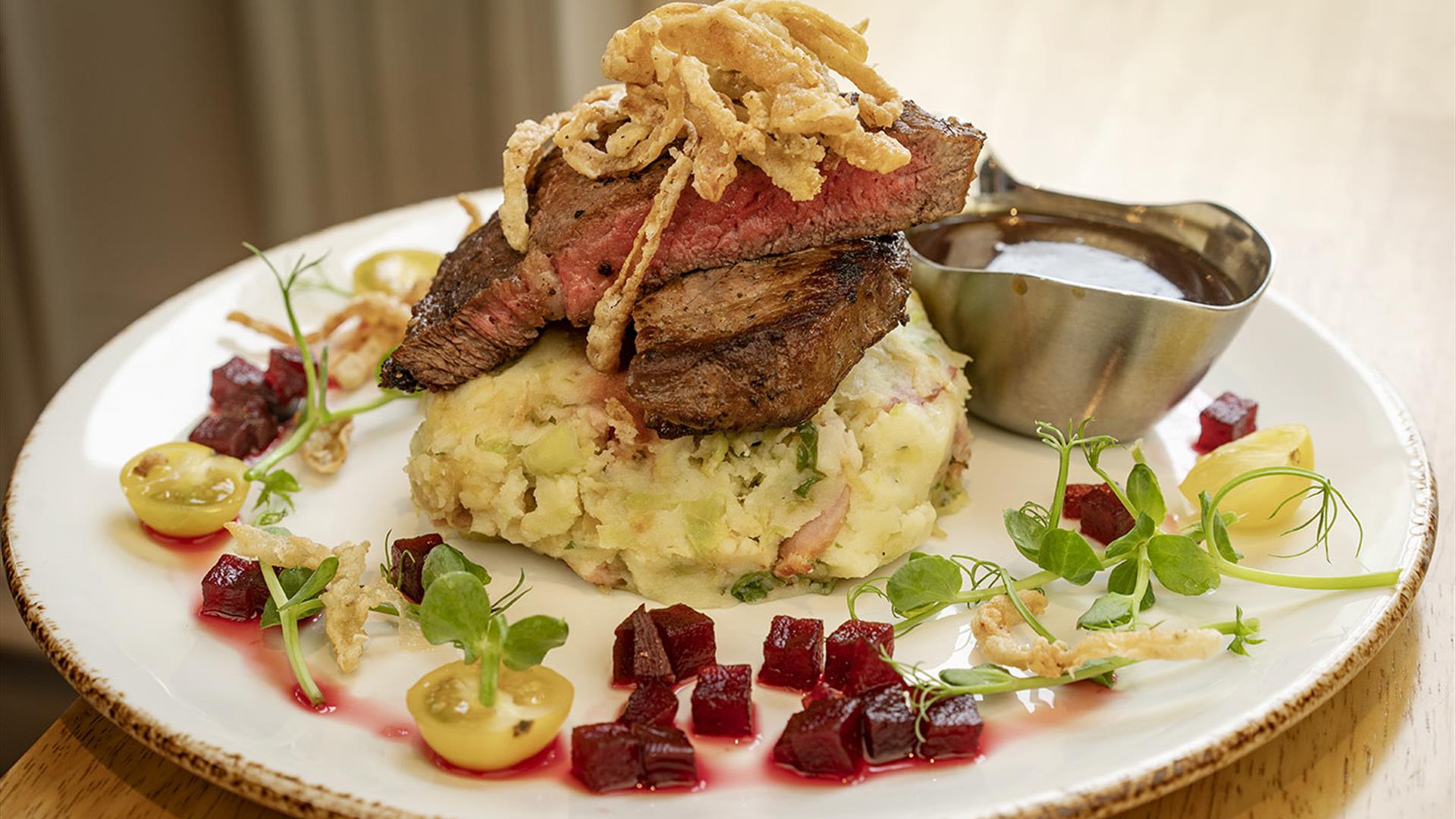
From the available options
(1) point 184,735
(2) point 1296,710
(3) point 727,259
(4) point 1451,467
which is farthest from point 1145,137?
(1) point 184,735

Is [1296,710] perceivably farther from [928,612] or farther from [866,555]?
[866,555]

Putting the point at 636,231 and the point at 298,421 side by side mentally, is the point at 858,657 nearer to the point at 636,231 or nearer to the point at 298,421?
the point at 636,231

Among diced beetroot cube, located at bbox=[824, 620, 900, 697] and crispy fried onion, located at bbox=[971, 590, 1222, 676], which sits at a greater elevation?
crispy fried onion, located at bbox=[971, 590, 1222, 676]

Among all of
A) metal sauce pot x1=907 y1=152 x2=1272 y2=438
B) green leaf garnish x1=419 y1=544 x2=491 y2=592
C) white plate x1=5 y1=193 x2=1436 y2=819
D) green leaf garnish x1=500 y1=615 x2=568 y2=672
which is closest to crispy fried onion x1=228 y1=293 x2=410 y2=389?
white plate x1=5 y1=193 x2=1436 y2=819

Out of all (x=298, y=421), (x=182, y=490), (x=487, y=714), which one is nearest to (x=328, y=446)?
(x=298, y=421)

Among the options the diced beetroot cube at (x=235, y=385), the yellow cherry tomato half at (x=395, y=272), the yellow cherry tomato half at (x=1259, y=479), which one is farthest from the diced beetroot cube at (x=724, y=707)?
the yellow cherry tomato half at (x=395, y=272)

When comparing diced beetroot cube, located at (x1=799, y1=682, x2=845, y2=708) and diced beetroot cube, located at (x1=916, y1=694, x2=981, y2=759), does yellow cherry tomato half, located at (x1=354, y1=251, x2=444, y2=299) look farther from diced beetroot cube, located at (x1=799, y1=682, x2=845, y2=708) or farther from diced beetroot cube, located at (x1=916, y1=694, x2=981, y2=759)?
diced beetroot cube, located at (x1=916, y1=694, x2=981, y2=759)

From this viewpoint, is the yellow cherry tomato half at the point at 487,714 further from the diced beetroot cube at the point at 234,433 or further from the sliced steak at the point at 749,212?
the diced beetroot cube at the point at 234,433
